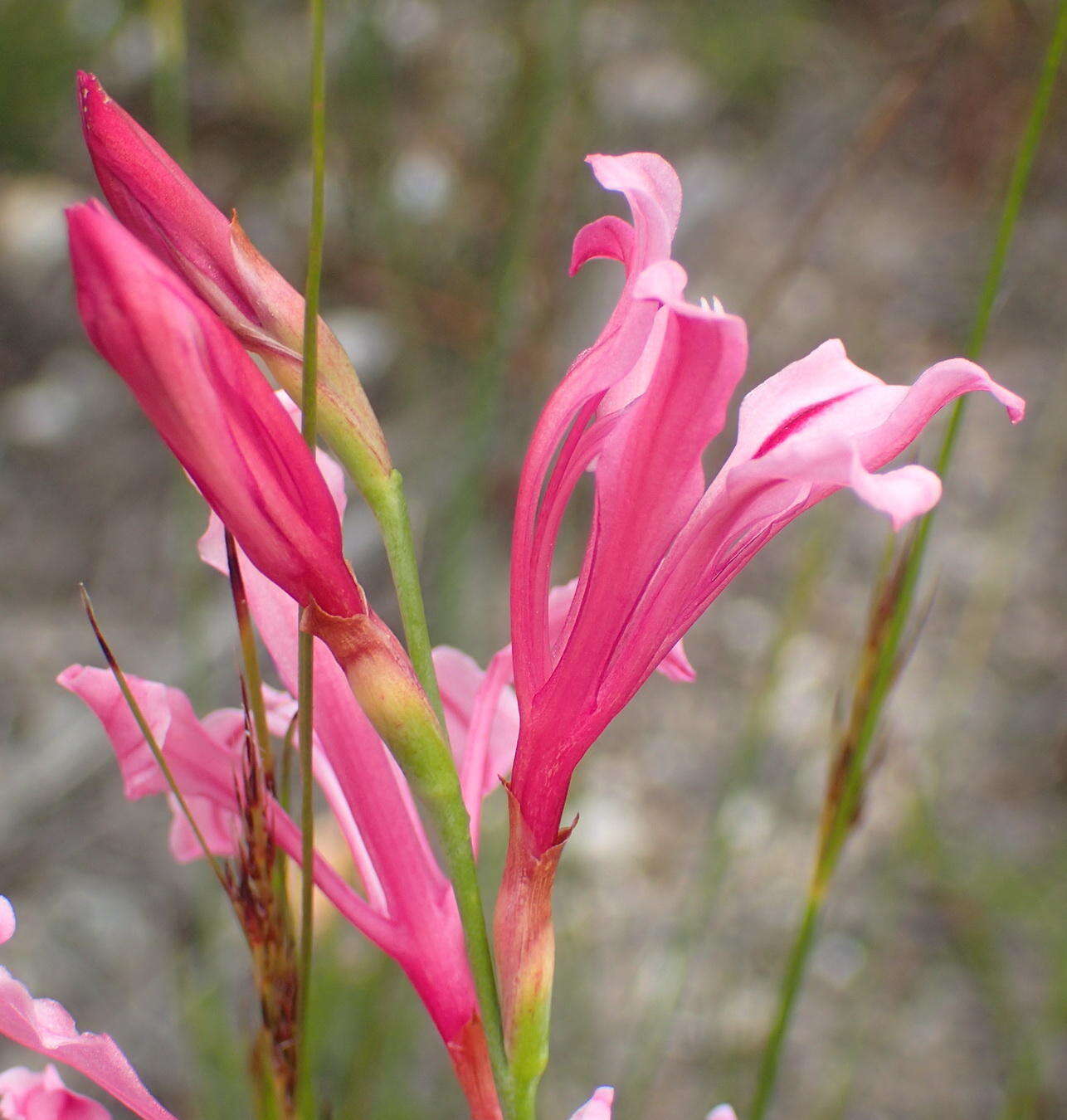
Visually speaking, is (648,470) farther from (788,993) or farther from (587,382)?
(788,993)

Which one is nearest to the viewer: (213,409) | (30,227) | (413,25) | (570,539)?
(213,409)

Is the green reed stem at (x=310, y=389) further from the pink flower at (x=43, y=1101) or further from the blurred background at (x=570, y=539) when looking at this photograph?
the blurred background at (x=570, y=539)

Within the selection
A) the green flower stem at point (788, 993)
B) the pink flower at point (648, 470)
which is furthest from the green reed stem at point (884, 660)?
the pink flower at point (648, 470)

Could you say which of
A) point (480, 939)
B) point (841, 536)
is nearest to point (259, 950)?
point (480, 939)

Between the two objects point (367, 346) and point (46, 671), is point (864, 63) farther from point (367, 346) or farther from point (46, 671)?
point (46, 671)

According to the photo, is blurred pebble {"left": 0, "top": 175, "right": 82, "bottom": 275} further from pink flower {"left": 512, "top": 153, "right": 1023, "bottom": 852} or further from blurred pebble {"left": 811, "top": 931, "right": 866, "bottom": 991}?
pink flower {"left": 512, "top": 153, "right": 1023, "bottom": 852}

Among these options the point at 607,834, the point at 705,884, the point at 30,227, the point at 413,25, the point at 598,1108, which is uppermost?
the point at 413,25

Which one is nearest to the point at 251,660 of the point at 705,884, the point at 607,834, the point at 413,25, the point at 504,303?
the point at 504,303
